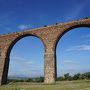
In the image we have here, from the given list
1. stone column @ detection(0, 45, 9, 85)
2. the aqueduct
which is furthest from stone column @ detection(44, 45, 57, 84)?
stone column @ detection(0, 45, 9, 85)

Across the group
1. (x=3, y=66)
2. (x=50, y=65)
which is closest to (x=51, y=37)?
(x=50, y=65)

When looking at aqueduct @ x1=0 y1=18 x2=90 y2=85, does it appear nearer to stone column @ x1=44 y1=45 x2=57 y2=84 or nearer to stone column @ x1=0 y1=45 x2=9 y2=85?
stone column @ x1=44 y1=45 x2=57 y2=84

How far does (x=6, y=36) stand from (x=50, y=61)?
834 centimetres

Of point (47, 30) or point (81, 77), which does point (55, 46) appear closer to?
point (47, 30)

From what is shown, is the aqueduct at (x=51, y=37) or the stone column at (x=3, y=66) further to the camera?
the stone column at (x=3, y=66)

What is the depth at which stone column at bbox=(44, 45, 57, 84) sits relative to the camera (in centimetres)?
2289

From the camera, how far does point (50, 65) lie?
23.2 m

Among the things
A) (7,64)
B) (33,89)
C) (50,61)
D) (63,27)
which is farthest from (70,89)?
(7,64)

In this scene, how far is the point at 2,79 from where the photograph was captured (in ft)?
88.7

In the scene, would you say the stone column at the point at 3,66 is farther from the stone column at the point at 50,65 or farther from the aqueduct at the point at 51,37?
the stone column at the point at 50,65

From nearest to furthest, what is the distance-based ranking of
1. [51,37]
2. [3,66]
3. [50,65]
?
1. [50,65]
2. [51,37]
3. [3,66]

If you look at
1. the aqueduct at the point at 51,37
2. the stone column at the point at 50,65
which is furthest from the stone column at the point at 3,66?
the stone column at the point at 50,65

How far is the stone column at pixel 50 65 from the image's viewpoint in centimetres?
2289

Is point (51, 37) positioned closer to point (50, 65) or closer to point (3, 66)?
point (50, 65)
